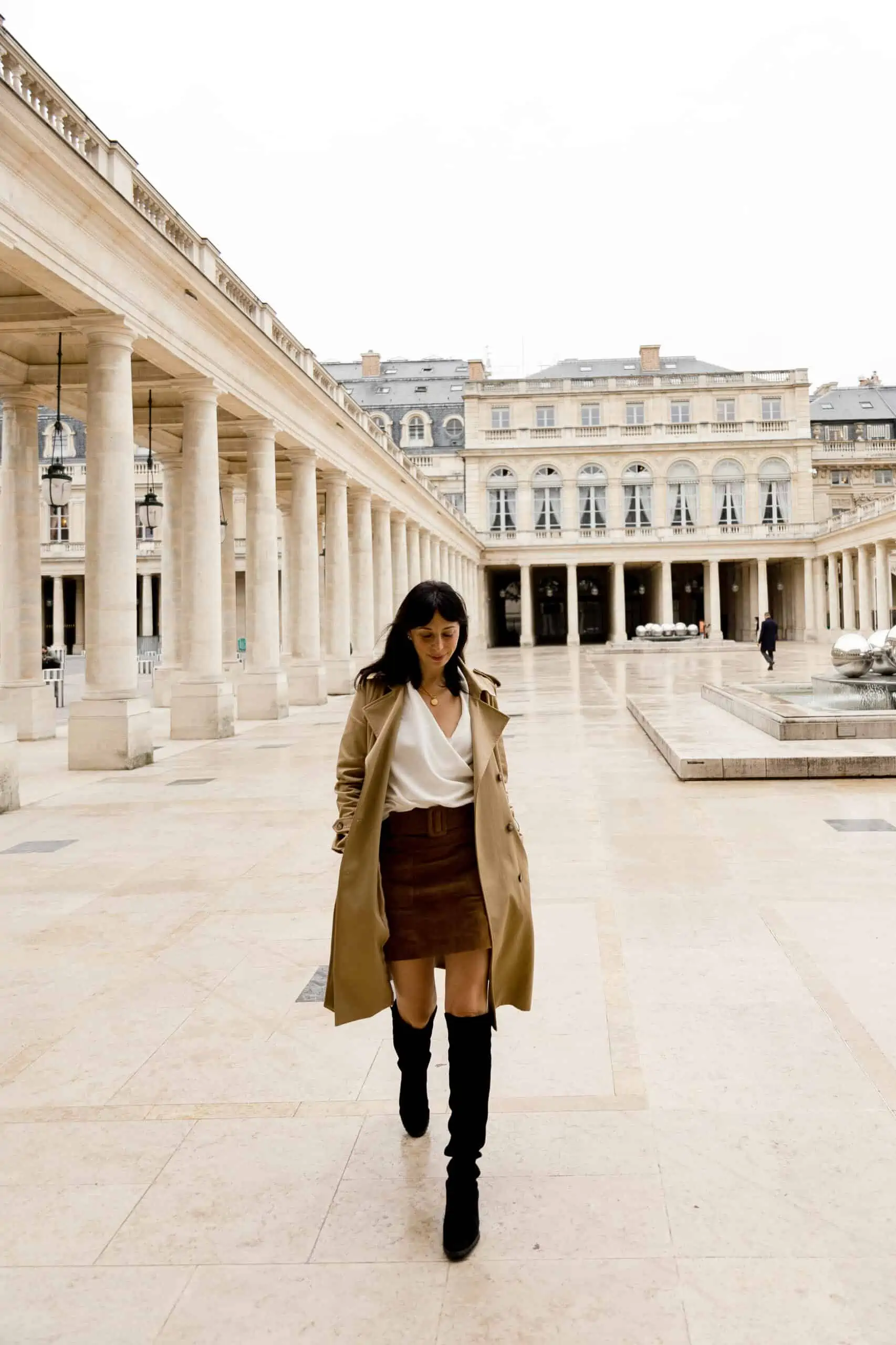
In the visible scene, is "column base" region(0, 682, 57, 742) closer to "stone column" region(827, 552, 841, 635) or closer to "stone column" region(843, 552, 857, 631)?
"stone column" region(843, 552, 857, 631)

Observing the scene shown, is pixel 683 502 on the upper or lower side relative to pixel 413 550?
upper

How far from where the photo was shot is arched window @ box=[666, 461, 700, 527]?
64438mm

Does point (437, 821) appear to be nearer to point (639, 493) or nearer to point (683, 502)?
point (639, 493)

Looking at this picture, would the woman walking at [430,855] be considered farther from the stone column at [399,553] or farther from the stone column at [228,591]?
the stone column at [399,553]

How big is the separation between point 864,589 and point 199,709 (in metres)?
42.5

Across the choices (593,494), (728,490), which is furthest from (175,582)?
(728,490)

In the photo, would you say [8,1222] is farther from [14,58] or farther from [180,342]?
[180,342]

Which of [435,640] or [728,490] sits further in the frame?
[728,490]

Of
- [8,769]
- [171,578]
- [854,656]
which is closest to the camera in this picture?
[8,769]

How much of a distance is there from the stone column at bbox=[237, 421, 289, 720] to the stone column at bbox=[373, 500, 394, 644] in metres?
11.7

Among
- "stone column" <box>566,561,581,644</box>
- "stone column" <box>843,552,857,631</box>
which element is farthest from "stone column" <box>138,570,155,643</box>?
"stone column" <box>843,552,857,631</box>

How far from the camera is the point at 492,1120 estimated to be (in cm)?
355

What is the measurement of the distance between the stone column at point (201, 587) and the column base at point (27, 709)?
7.25ft

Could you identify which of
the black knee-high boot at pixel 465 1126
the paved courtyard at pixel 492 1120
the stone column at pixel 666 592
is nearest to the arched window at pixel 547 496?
the stone column at pixel 666 592
